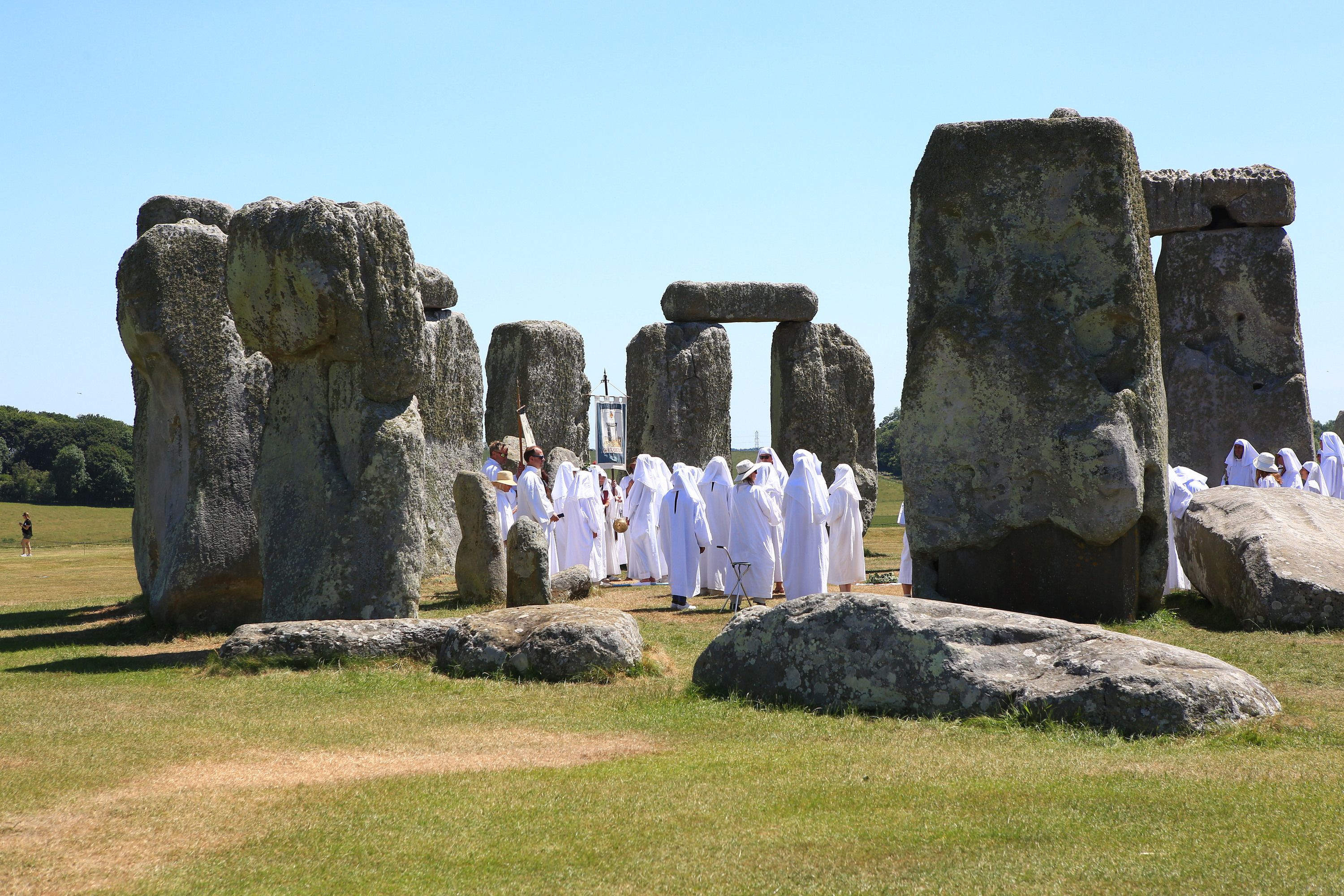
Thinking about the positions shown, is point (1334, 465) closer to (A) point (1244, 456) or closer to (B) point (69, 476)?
(A) point (1244, 456)

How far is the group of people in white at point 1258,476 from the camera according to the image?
12438mm

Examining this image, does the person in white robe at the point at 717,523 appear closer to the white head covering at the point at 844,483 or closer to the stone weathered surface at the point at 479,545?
the white head covering at the point at 844,483

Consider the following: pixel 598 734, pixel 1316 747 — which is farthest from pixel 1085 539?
pixel 598 734

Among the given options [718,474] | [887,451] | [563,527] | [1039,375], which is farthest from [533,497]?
[887,451]

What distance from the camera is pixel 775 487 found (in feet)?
42.9

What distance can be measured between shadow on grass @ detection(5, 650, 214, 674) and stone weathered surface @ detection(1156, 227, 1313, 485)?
15.1 meters

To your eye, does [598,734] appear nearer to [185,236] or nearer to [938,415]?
[938,415]

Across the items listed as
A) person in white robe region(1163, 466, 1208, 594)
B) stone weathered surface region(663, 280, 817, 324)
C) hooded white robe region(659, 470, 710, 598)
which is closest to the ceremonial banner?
stone weathered surface region(663, 280, 817, 324)

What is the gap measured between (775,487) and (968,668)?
6998mm

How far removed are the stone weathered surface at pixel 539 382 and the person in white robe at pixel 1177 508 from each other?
10671 millimetres

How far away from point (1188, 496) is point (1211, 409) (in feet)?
22.9

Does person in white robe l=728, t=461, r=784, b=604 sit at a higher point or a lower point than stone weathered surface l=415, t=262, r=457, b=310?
lower

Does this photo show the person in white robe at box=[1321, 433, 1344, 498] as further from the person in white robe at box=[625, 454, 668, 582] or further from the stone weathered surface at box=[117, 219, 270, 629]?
the stone weathered surface at box=[117, 219, 270, 629]

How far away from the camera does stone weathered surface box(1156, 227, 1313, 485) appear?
18.3 metres
